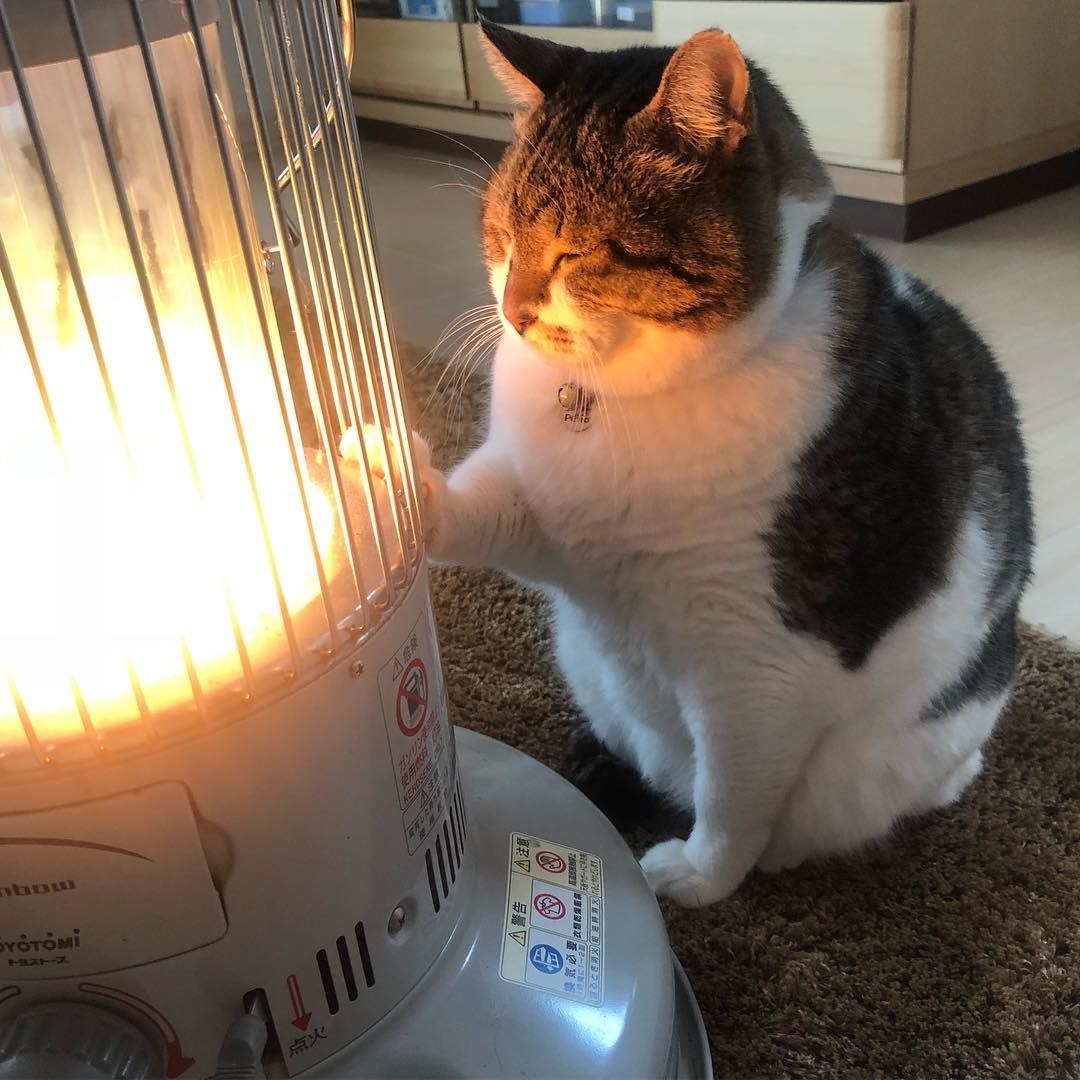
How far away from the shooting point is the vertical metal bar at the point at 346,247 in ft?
1.97

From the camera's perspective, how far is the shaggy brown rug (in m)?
0.85

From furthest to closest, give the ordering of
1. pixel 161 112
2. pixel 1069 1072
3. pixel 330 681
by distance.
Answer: pixel 1069 1072 → pixel 330 681 → pixel 161 112

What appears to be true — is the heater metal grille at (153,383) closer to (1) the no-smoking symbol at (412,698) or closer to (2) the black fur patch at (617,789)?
(1) the no-smoking symbol at (412,698)

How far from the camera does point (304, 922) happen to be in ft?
2.01

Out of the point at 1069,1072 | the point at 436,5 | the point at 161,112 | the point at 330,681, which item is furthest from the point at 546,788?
the point at 436,5

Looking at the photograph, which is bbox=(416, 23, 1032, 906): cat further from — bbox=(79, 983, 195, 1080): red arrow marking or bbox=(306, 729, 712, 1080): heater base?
bbox=(79, 983, 195, 1080): red arrow marking

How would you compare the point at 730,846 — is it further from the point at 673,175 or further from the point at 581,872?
the point at 673,175

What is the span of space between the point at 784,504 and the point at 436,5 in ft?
10.8

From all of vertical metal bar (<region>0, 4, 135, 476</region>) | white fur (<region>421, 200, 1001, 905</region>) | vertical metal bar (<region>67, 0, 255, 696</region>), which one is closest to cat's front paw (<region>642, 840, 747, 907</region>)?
white fur (<region>421, 200, 1001, 905</region>)

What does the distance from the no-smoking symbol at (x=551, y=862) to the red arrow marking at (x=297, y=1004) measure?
21 centimetres

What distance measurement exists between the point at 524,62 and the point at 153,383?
49 centimetres

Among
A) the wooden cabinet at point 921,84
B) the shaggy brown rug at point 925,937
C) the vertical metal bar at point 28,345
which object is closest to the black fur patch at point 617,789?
the shaggy brown rug at point 925,937

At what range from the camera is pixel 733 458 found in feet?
2.69

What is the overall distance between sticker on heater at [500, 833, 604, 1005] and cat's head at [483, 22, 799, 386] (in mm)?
378
